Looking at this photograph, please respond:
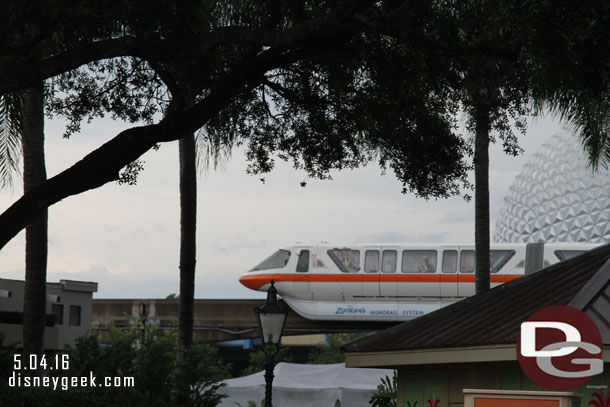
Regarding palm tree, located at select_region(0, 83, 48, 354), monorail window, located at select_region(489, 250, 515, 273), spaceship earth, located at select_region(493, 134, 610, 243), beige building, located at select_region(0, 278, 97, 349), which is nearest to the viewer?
palm tree, located at select_region(0, 83, 48, 354)

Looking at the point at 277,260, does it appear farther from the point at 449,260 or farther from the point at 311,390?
the point at 311,390

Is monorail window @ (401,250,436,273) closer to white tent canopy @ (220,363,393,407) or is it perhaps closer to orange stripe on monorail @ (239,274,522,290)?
orange stripe on monorail @ (239,274,522,290)

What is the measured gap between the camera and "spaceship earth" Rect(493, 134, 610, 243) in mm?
69438

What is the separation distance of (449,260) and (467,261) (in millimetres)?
755

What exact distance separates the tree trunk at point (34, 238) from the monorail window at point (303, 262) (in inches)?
767

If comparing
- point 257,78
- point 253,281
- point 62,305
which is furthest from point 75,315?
point 257,78

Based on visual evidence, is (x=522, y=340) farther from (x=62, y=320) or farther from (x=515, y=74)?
(x=62, y=320)

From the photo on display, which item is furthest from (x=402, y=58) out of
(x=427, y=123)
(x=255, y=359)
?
(x=255, y=359)

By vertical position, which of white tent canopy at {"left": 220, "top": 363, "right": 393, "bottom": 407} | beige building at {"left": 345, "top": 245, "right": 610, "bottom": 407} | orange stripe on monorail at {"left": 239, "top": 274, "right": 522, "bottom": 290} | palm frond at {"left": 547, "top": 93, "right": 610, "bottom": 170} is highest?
palm frond at {"left": 547, "top": 93, "right": 610, "bottom": 170}

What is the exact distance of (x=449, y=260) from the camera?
3934 centimetres

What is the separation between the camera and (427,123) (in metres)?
17.5

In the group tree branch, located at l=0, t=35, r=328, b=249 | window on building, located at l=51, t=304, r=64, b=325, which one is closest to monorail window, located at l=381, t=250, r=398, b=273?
window on building, located at l=51, t=304, r=64, b=325

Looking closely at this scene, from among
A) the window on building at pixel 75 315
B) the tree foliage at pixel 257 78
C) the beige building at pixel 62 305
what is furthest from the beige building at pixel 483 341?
the window on building at pixel 75 315

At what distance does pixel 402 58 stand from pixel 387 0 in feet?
9.26
